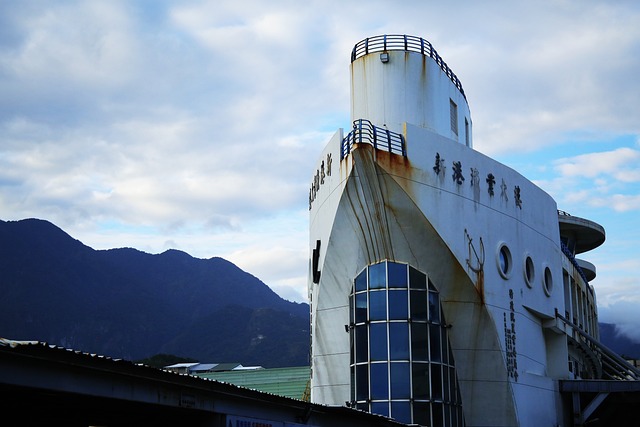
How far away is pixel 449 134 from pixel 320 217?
277 inches

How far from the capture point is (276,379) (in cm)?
5578

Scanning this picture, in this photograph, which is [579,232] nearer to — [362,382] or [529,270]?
[529,270]

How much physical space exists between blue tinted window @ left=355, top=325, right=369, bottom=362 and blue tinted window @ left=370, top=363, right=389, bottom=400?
0.65 metres

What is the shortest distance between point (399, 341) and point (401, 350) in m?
0.36

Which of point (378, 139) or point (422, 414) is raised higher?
point (378, 139)

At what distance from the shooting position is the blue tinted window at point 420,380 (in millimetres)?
31188

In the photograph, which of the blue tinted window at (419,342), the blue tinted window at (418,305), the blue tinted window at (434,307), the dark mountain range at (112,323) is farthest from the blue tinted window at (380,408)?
the dark mountain range at (112,323)

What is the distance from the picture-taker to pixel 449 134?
36.7m

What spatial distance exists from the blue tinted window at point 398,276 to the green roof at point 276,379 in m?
23.5

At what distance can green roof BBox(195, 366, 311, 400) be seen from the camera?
2156 inches

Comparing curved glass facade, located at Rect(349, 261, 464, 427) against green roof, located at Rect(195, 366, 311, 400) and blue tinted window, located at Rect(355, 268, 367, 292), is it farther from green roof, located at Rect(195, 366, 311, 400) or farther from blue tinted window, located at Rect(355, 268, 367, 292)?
green roof, located at Rect(195, 366, 311, 400)

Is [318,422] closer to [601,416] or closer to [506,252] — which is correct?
[506,252]

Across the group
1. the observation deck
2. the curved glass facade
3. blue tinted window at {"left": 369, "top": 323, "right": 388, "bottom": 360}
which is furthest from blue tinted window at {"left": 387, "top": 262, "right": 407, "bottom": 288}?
the observation deck

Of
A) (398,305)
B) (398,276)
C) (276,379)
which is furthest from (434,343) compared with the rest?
(276,379)
